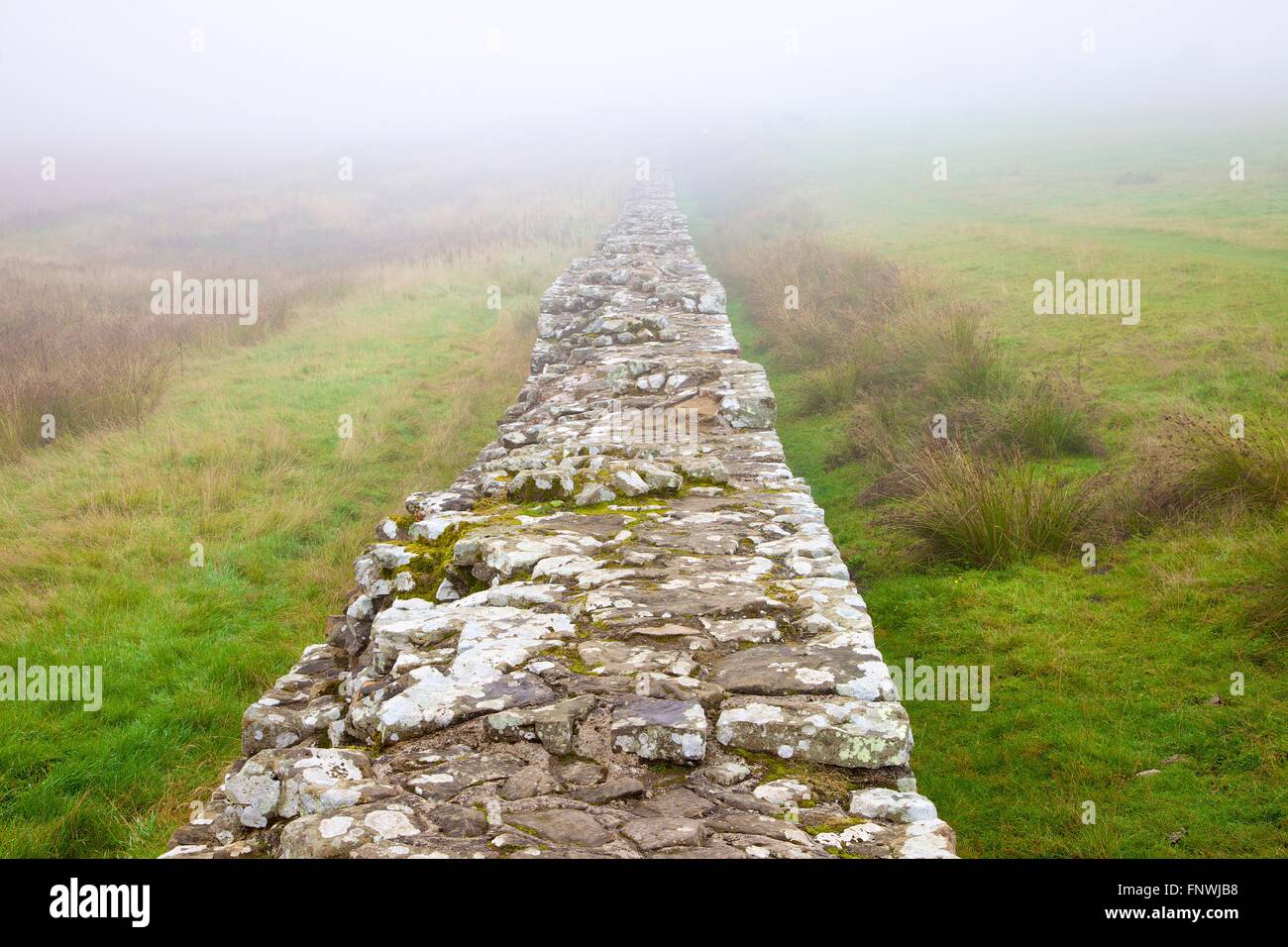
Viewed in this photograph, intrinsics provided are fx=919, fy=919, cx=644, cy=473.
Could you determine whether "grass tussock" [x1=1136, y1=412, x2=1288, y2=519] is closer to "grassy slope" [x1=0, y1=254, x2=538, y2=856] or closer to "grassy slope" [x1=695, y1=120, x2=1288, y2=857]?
"grassy slope" [x1=695, y1=120, x2=1288, y2=857]

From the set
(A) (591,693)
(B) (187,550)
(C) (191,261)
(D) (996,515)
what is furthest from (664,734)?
(C) (191,261)

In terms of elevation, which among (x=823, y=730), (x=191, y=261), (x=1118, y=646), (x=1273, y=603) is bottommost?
(x=1118, y=646)

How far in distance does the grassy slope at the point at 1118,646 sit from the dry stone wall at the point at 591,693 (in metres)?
1.27

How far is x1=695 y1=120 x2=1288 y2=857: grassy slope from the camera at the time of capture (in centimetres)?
375

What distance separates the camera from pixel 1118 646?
4848 mm

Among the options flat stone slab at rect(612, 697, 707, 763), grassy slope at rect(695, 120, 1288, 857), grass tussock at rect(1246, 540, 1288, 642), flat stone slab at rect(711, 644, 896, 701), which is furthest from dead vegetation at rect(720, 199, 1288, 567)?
flat stone slab at rect(612, 697, 707, 763)

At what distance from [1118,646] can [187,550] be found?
626cm

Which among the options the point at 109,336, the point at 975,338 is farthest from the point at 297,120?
the point at 975,338

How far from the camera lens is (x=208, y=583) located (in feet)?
21.0

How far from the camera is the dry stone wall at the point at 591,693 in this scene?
2.34m

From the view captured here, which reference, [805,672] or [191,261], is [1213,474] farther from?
[191,261]

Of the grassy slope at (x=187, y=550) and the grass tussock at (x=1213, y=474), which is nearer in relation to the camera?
the grassy slope at (x=187, y=550)

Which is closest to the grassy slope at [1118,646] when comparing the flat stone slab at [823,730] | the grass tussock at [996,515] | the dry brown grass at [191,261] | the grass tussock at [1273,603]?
the grass tussock at [1273,603]

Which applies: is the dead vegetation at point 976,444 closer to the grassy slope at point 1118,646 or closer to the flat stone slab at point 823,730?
the grassy slope at point 1118,646
